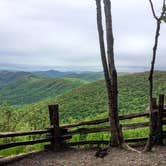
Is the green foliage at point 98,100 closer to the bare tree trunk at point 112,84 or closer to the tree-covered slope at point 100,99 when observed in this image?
the tree-covered slope at point 100,99

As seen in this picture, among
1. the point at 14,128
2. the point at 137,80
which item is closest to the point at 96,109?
the point at 137,80

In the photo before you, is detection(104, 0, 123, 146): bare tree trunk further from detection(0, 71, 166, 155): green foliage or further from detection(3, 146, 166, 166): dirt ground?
detection(0, 71, 166, 155): green foliage

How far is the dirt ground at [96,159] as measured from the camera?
34.7 feet

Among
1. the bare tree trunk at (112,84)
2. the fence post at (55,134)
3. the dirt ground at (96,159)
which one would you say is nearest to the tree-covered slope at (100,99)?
the fence post at (55,134)

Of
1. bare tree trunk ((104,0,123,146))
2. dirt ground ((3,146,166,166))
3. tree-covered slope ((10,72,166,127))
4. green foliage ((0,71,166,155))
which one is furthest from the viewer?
tree-covered slope ((10,72,166,127))

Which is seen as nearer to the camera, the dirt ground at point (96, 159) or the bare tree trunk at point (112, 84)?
the dirt ground at point (96, 159)

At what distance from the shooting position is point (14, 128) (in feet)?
62.1

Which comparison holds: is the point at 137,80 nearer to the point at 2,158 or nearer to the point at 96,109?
the point at 96,109

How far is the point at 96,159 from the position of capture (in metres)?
11.2

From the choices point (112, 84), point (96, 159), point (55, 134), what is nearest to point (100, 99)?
point (55, 134)

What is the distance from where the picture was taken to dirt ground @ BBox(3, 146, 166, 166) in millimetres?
10562

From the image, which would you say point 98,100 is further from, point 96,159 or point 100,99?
point 96,159

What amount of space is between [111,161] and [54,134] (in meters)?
2.49

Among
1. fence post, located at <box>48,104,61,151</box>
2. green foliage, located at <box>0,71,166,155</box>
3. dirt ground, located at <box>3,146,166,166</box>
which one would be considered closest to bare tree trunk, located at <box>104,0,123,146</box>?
dirt ground, located at <box>3,146,166,166</box>
